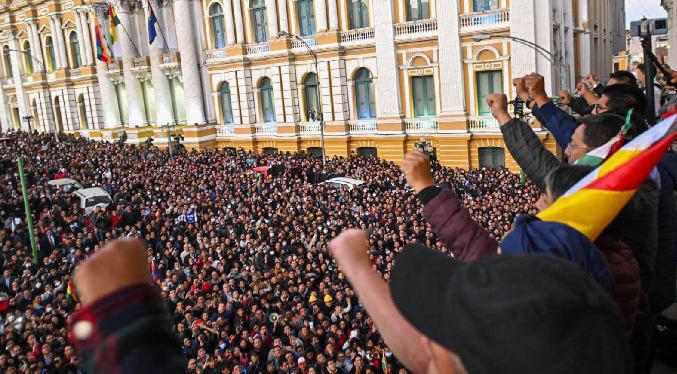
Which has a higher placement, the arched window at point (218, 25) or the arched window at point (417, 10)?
the arched window at point (218, 25)

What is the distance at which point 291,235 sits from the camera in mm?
14789

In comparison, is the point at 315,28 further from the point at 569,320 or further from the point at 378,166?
the point at 569,320

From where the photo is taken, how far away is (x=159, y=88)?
38.4 meters

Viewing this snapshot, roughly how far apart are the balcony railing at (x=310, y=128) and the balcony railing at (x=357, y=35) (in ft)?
15.5

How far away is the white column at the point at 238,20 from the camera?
3216cm

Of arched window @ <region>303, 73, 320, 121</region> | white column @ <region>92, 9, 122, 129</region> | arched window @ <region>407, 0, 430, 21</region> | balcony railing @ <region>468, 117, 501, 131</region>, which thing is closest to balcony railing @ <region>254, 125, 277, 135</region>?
arched window @ <region>303, 73, 320, 121</region>

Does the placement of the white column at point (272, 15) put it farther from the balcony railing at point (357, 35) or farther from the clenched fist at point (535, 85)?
the clenched fist at point (535, 85)

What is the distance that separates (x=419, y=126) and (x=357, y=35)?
19.2 ft

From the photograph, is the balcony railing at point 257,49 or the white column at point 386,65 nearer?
the white column at point 386,65

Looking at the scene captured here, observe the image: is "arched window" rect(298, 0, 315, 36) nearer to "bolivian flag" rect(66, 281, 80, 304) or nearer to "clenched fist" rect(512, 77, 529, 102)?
"bolivian flag" rect(66, 281, 80, 304)

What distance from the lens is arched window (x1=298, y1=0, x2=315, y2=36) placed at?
30.2 meters

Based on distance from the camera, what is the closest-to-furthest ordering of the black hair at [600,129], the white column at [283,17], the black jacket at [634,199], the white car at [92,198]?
the black jacket at [634,199]
the black hair at [600,129]
the white car at [92,198]
the white column at [283,17]

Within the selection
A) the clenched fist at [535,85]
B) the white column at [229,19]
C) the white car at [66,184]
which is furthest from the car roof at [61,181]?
the clenched fist at [535,85]

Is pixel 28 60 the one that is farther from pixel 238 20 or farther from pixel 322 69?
pixel 322 69
